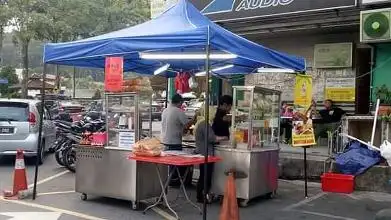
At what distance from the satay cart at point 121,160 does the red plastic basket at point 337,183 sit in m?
3.18

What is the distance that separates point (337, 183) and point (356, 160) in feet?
1.84

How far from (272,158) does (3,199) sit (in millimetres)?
4405

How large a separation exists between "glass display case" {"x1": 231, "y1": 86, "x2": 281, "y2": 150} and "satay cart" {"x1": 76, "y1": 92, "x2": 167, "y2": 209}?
1.33 metres

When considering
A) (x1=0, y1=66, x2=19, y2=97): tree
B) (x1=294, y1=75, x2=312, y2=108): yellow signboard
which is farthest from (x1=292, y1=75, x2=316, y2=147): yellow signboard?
(x1=0, y1=66, x2=19, y2=97): tree

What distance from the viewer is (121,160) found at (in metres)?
7.54

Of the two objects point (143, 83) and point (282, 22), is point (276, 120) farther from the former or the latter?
point (282, 22)

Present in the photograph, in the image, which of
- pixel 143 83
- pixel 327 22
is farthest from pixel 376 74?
pixel 143 83

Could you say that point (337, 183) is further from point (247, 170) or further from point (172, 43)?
point (172, 43)

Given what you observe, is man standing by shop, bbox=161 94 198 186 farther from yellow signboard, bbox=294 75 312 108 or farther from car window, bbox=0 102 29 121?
car window, bbox=0 102 29 121

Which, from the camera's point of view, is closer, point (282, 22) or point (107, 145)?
point (107, 145)

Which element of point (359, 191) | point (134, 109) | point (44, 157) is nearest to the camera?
point (134, 109)

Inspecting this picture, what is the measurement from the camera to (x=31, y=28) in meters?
25.3

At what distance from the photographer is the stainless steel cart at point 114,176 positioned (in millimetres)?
7402

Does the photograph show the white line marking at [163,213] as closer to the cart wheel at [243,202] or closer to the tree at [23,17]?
the cart wheel at [243,202]
